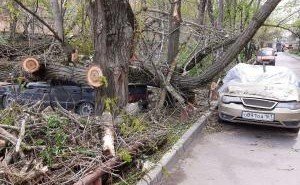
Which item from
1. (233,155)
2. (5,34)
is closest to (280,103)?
(233,155)

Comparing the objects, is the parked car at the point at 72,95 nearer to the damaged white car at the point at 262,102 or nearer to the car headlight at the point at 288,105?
the damaged white car at the point at 262,102

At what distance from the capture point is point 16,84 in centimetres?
1065

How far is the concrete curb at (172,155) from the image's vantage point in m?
5.58

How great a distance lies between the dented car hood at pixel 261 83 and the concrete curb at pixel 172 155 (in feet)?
3.40

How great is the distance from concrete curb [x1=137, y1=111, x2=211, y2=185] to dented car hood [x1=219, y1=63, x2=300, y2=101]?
1.04 m

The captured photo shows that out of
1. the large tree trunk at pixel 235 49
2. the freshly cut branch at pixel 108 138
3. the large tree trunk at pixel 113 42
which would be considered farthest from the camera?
the large tree trunk at pixel 235 49

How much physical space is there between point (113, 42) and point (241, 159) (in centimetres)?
303

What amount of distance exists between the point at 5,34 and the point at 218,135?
10822 millimetres

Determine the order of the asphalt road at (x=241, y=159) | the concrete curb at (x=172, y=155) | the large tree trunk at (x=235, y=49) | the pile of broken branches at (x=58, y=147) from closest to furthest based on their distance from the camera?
the pile of broken branches at (x=58, y=147)
the concrete curb at (x=172, y=155)
the asphalt road at (x=241, y=159)
the large tree trunk at (x=235, y=49)

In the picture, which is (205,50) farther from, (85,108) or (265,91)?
(85,108)

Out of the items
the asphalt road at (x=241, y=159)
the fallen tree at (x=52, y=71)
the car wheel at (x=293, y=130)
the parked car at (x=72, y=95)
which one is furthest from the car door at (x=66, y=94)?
the car wheel at (x=293, y=130)

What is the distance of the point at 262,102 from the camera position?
344 inches

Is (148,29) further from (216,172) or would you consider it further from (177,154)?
(216,172)

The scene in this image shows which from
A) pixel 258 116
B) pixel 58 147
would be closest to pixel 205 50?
pixel 258 116
